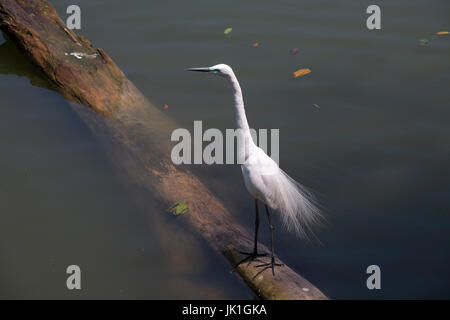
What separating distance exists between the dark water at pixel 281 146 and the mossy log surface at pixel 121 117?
8.9 inches

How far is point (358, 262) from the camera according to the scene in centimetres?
389

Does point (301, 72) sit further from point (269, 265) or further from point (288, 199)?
point (269, 265)

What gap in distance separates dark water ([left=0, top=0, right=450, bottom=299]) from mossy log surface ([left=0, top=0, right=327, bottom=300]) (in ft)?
0.74

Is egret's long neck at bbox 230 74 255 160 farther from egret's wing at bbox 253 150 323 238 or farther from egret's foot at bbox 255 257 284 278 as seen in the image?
egret's foot at bbox 255 257 284 278

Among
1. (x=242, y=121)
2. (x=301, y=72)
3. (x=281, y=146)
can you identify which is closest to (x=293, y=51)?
(x=301, y=72)

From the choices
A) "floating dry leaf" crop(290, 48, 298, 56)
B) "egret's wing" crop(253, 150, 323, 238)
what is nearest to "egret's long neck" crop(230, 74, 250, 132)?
"egret's wing" crop(253, 150, 323, 238)

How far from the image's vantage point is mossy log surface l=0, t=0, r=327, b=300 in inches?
152

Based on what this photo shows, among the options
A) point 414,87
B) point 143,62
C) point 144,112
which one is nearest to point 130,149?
point 144,112

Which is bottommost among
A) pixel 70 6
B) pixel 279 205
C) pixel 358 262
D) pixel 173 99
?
pixel 358 262

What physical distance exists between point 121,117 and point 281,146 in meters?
1.88

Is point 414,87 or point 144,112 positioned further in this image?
point 414,87

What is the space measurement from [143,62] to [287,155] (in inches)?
108

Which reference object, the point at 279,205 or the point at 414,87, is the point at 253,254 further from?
the point at 414,87

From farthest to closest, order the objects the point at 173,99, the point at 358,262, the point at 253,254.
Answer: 1. the point at 173,99
2. the point at 358,262
3. the point at 253,254
